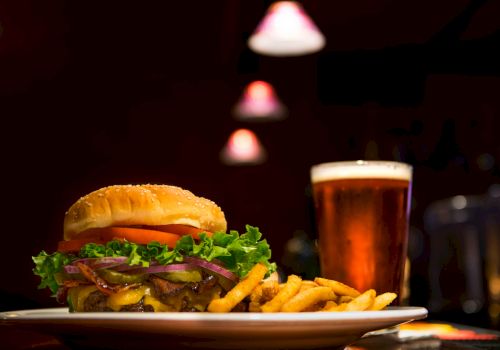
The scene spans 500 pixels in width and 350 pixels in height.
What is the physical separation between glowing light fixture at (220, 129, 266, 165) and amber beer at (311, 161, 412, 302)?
6.41 meters

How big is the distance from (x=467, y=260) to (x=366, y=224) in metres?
4.40

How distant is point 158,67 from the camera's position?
8.22 m

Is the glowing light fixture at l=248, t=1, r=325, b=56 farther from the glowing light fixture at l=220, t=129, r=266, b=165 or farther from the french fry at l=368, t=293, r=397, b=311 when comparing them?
the french fry at l=368, t=293, r=397, b=311

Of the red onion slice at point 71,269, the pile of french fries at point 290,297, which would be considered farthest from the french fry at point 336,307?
the red onion slice at point 71,269

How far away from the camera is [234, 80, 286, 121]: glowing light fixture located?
8.50 metres

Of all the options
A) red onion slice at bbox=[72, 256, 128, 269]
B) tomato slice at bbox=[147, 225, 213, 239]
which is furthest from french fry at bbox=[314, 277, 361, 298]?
red onion slice at bbox=[72, 256, 128, 269]

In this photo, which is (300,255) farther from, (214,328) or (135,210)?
(214,328)

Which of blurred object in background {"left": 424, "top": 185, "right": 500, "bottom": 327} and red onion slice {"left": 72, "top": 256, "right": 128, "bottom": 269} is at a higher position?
red onion slice {"left": 72, "top": 256, "right": 128, "bottom": 269}

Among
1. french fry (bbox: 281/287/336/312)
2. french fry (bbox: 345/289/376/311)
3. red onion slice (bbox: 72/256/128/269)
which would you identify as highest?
red onion slice (bbox: 72/256/128/269)

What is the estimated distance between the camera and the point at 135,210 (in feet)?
6.00

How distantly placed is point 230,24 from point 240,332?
23.5 ft

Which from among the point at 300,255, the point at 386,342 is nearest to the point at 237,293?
the point at 386,342

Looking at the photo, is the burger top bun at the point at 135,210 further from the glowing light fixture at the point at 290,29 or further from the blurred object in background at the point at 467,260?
the glowing light fixture at the point at 290,29

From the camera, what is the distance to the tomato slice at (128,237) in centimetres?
170
